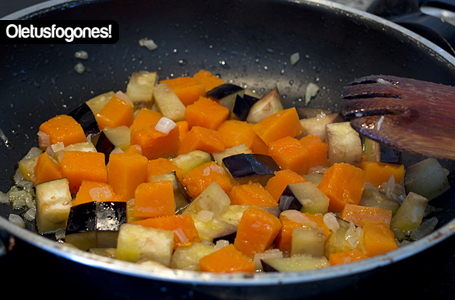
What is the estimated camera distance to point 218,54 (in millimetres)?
2842

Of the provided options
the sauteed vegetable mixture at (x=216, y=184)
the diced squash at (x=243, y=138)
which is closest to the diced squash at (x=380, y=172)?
the sauteed vegetable mixture at (x=216, y=184)

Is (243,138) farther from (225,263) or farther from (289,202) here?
(225,263)

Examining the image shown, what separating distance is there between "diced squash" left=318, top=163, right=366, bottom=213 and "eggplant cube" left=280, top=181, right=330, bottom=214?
6 cm

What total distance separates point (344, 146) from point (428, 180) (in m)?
0.47

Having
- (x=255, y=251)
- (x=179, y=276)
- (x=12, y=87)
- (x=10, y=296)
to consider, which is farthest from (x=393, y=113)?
(x=12, y=87)

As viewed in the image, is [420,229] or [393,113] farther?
[420,229]

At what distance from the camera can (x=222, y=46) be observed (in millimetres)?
2830

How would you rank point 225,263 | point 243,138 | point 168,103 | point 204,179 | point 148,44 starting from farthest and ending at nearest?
point 148,44 → point 168,103 → point 243,138 → point 204,179 → point 225,263

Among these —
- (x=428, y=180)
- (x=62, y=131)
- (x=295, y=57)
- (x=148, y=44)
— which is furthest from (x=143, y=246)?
(x=295, y=57)

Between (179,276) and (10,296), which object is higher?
(179,276)

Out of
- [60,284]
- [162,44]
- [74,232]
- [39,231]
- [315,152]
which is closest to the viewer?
[60,284]

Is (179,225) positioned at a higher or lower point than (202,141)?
lower

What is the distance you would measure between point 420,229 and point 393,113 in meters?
0.62

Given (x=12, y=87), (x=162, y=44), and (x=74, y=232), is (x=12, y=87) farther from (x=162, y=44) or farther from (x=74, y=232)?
(x=74, y=232)
